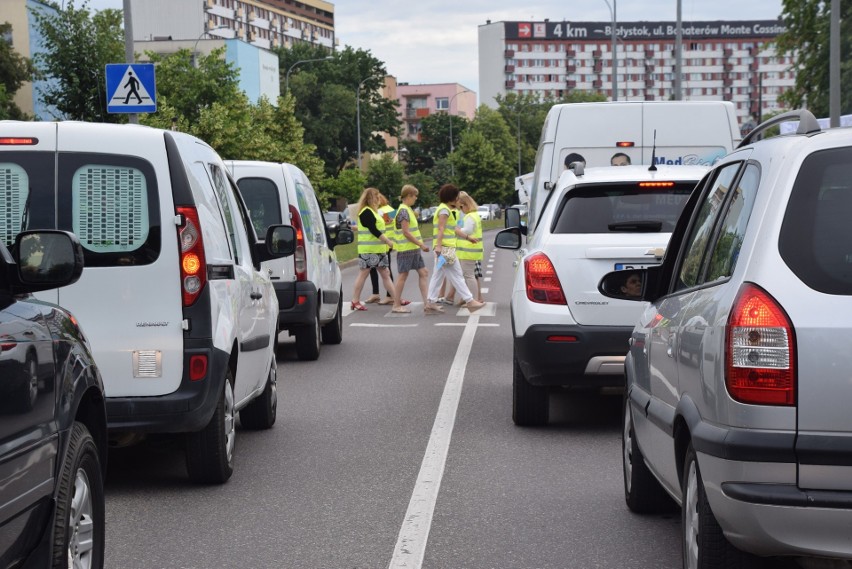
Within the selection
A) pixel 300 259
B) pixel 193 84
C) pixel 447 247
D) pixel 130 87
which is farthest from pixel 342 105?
pixel 300 259

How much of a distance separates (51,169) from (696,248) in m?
3.14

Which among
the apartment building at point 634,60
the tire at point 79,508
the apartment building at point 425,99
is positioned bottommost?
the tire at point 79,508

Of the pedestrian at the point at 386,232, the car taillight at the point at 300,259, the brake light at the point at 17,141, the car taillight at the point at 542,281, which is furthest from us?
the pedestrian at the point at 386,232

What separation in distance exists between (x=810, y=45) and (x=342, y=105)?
6293cm

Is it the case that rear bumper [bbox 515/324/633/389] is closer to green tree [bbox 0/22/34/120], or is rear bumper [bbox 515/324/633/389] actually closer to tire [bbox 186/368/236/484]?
tire [bbox 186/368/236/484]

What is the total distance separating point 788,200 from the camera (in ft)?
13.1

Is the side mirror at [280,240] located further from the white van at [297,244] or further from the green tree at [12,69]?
the green tree at [12,69]

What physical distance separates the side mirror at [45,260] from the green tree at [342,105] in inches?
3828

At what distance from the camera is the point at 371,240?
19.4 m

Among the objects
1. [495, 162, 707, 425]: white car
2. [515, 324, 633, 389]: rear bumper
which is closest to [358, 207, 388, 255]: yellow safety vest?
[495, 162, 707, 425]: white car

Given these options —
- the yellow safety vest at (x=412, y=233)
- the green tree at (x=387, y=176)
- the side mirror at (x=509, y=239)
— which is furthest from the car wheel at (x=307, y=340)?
the green tree at (x=387, y=176)

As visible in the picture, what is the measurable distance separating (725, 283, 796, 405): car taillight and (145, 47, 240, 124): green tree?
115 ft

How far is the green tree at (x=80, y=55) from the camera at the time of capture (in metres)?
27.3

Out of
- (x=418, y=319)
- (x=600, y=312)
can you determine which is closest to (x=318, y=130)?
(x=418, y=319)
